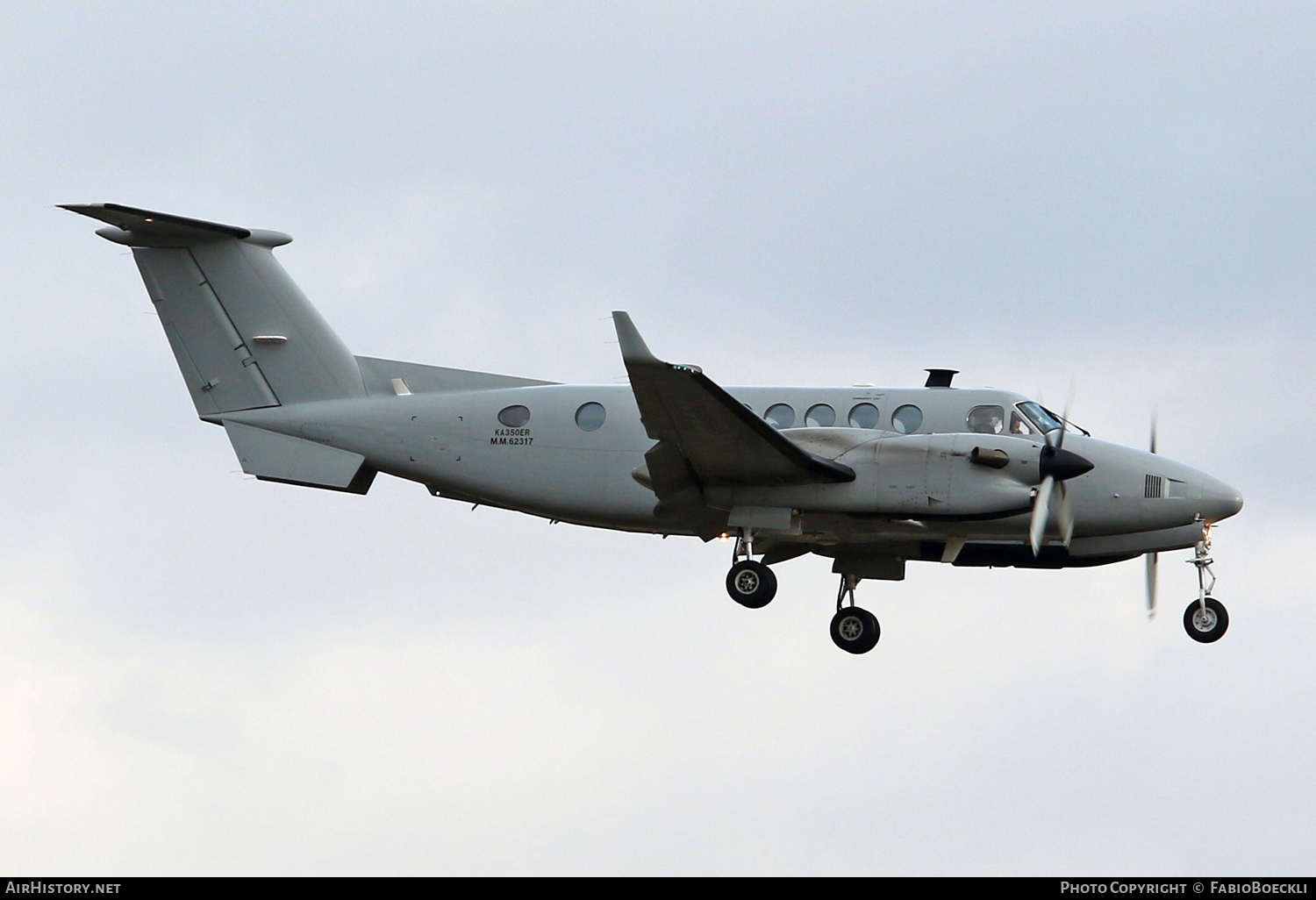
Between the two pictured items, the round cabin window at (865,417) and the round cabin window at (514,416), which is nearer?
the round cabin window at (865,417)

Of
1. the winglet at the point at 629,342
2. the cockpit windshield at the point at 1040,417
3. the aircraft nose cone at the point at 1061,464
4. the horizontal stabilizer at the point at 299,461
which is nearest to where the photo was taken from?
the winglet at the point at 629,342

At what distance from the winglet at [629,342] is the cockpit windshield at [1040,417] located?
5403mm

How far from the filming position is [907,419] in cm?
2212

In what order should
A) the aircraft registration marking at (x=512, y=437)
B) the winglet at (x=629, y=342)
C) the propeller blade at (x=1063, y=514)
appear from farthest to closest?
the aircraft registration marking at (x=512, y=437), the propeller blade at (x=1063, y=514), the winglet at (x=629, y=342)

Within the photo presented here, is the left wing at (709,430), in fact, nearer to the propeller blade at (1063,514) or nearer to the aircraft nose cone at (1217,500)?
the propeller blade at (1063,514)

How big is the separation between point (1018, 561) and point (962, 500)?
317cm

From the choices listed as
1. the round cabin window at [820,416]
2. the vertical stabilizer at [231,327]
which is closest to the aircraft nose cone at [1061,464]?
the round cabin window at [820,416]

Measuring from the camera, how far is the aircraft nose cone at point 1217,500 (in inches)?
862

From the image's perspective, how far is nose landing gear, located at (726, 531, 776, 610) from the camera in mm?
21734

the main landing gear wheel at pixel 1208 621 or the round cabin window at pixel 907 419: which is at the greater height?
the round cabin window at pixel 907 419

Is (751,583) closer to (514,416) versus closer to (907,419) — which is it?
(907,419)

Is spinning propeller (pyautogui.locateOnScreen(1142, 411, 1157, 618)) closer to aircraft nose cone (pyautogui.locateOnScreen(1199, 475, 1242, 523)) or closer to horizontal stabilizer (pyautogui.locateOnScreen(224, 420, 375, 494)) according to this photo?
aircraft nose cone (pyautogui.locateOnScreen(1199, 475, 1242, 523))

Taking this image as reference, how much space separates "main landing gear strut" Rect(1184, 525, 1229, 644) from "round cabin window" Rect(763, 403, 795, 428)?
558 cm

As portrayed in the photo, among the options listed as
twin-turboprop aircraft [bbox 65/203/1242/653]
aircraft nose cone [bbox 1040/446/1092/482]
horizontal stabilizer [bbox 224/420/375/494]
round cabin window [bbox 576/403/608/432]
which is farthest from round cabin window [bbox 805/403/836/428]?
horizontal stabilizer [bbox 224/420/375/494]
